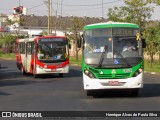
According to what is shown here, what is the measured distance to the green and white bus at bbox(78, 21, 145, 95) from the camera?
58.0 feet

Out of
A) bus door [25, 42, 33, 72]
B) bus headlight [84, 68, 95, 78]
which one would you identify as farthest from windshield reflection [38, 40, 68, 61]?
bus headlight [84, 68, 95, 78]

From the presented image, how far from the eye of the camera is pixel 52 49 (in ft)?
103

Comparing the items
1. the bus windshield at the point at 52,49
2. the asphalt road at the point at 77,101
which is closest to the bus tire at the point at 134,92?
the asphalt road at the point at 77,101

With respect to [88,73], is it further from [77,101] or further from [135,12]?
[135,12]

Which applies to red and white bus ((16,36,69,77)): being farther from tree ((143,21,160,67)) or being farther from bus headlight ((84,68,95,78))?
tree ((143,21,160,67))

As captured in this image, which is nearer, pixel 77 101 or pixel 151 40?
pixel 77 101

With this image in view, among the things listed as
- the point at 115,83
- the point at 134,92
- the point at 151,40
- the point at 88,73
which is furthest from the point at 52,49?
the point at 151,40

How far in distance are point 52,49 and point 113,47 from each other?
535 inches

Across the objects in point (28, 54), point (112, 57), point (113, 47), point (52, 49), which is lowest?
point (28, 54)

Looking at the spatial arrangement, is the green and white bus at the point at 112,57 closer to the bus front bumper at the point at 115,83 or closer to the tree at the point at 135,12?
the bus front bumper at the point at 115,83

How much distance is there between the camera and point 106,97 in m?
18.2

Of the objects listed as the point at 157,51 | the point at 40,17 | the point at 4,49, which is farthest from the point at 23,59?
the point at 40,17

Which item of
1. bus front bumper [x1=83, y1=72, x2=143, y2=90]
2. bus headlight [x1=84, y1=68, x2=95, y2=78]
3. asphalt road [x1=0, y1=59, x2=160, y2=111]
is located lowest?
asphalt road [x1=0, y1=59, x2=160, y2=111]

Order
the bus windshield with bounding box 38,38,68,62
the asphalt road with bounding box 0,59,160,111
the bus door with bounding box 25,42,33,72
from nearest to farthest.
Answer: the asphalt road with bounding box 0,59,160,111 < the bus windshield with bounding box 38,38,68,62 < the bus door with bounding box 25,42,33,72
